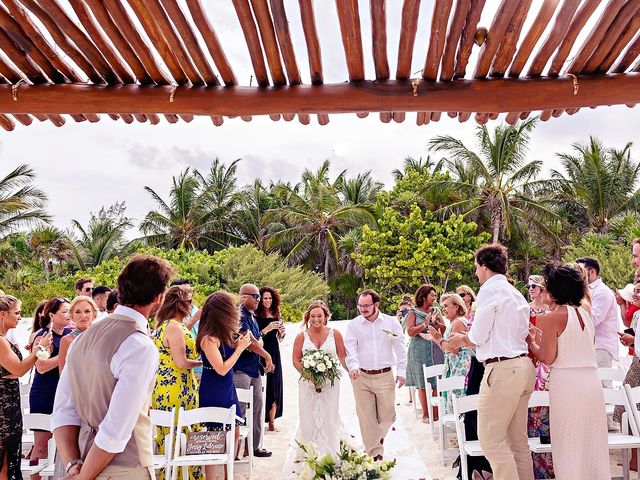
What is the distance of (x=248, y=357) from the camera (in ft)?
23.2

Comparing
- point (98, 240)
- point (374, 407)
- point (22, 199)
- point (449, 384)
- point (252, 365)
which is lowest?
point (374, 407)

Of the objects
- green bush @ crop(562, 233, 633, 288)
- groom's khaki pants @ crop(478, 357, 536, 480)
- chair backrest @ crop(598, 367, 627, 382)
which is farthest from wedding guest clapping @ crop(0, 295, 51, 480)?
green bush @ crop(562, 233, 633, 288)

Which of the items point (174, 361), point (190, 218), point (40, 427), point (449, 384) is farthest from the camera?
point (190, 218)

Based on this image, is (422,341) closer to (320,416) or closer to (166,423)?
(320,416)

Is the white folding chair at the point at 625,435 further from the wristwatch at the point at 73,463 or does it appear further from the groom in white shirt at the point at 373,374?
the wristwatch at the point at 73,463

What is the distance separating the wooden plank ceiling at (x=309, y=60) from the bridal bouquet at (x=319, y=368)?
144 inches

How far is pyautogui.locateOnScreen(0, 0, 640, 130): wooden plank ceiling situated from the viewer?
2.63 metres

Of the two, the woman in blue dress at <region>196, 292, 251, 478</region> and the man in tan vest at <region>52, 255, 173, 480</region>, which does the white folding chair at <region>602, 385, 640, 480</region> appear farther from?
the man in tan vest at <region>52, 255, 173, 480</region>

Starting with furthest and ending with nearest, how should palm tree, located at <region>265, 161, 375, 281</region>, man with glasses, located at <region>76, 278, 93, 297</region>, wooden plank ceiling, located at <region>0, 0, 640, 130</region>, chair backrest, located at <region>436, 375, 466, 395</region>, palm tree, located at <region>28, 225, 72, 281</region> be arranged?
1. palm tree, located at <region>265, 161, 375, 281</region>
2. palm tree, located at <region>28, 225, 72, 281</region>
3. man with glasses, located at <region>76, 278, 93, 297</region>
4. chair backrest, located at <region>436, 375, 466, 395</region>
5. wooden plank ceiling, located at <region>0, 0, 640, 130</region>

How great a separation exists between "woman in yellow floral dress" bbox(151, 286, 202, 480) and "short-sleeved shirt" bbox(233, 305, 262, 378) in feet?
4.46

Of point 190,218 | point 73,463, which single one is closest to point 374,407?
point 73,463

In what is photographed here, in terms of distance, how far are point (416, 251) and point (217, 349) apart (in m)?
23.2

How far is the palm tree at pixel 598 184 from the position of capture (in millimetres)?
30344

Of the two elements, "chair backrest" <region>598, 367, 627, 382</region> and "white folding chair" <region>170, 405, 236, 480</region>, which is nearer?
"white folding chair" <region>170, 405, 236, 480</region>
